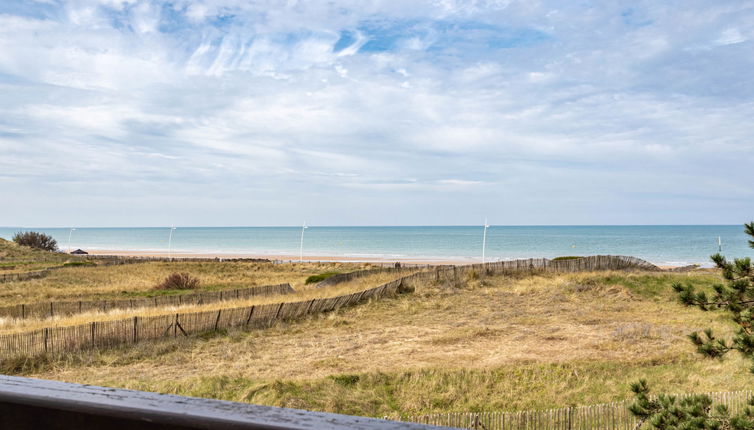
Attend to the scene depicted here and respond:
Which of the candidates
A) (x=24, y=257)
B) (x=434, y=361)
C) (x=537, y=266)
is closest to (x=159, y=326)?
(x=434, y=361)

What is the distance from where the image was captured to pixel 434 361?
52.1ft

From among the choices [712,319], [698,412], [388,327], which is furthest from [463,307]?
[698,412]

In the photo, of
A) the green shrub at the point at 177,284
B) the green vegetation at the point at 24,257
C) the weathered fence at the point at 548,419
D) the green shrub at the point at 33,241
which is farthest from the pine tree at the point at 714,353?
the green shrub at the point at 33,241

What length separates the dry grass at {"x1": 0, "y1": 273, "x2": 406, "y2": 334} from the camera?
2014cm

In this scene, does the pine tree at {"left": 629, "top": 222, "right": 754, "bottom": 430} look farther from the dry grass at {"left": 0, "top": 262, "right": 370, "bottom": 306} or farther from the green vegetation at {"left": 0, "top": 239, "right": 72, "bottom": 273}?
the green vegetation at {"left": 0, "top": 239, "right": 72, "bottom": 273}

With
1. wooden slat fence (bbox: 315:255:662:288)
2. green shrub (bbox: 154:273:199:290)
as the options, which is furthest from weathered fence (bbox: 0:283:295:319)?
green shrub (bbox: 154:273:199:290)

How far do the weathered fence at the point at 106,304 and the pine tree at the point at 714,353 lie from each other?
21.8 m

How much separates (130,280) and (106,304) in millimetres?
17499

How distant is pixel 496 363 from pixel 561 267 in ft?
62.7

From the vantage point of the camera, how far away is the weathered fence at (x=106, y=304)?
22.2 meters

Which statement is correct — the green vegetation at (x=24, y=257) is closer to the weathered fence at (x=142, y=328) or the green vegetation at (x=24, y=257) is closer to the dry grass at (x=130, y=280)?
the dry grass at (x=130, y=280)

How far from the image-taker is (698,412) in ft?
19.8

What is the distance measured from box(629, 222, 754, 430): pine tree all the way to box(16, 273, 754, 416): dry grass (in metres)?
6.07

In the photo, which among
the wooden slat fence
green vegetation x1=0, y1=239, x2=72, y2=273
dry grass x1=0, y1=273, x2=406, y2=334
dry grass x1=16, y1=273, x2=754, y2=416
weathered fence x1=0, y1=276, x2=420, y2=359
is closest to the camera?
dry grass x1=16, y1=273, x2=754, y2=416
